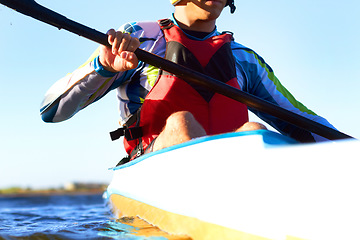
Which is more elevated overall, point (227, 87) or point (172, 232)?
point (227, 87)

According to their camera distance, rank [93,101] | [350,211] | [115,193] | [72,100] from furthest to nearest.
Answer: [115,193], [93,101], [72,100], [350,211]

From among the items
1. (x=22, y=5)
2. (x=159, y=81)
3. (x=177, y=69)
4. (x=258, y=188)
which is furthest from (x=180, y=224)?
(x=22, y=5)

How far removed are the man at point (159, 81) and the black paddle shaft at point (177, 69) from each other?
4.3 inches

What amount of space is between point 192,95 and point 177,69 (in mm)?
234

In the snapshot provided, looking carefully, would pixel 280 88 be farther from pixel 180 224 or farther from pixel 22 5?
pixel 22 5

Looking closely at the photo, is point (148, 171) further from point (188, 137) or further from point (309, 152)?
point (309, 152)

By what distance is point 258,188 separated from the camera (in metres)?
1.20

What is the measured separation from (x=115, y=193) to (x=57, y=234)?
760 mm

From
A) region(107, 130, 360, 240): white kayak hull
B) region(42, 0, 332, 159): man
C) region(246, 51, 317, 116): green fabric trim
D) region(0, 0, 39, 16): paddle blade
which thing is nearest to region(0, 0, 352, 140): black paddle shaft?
region(0, 0, 39, 16): paddle blade

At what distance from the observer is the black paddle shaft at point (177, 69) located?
196 centimetres

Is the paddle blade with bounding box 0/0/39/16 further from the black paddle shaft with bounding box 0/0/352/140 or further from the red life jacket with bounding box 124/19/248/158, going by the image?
the red life jacket with bounding box 124/19/248/158

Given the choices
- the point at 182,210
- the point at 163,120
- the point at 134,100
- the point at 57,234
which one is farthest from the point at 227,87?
the point at 57,234

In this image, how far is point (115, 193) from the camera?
8.52ft

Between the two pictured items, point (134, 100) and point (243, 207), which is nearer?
point (243, 207)
